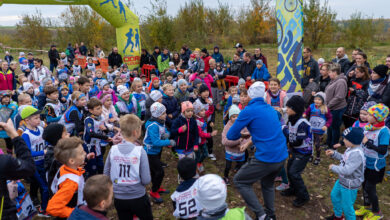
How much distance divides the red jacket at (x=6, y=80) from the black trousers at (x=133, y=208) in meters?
7.92

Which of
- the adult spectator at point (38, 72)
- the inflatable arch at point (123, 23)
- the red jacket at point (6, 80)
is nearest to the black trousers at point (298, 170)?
the red jacket at point (6, 80)

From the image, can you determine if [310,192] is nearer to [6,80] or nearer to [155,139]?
[155,139]

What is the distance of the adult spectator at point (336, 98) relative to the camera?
6328 millimetres

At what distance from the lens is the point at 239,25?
A: 29406mm

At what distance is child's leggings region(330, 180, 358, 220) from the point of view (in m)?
3.64

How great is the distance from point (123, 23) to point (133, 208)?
1138 cm

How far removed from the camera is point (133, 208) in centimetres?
310

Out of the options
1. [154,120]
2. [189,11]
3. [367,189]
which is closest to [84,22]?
[189,11]

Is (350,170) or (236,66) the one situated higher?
(236,66)

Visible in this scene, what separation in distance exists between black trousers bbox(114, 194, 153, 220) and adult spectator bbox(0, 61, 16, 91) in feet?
26.0

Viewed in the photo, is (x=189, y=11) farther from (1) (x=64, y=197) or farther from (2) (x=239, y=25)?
(1) (x=64, y=197)

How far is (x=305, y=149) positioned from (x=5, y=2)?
12288mm

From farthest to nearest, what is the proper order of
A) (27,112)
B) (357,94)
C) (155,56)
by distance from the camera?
1. (155,56)
2. (357,94)
3. (27,112)

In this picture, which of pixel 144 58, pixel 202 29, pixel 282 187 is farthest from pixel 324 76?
pixel 202 29
